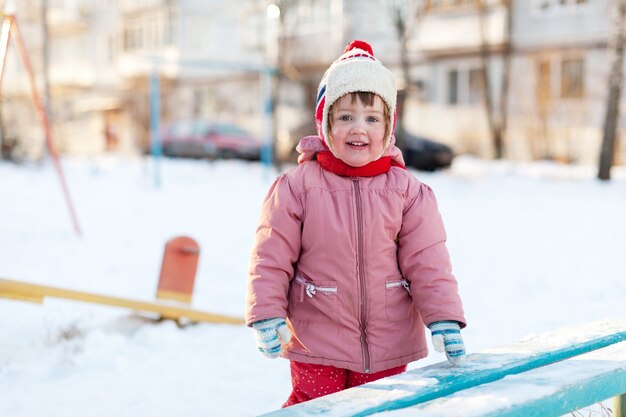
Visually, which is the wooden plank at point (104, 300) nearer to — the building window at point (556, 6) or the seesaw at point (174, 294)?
the seesaw at point (174, 294)

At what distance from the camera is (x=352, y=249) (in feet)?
7.86

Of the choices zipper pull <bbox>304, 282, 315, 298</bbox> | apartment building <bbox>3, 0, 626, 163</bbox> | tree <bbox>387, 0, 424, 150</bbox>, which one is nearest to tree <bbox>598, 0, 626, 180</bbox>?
tree <bbox>387, 0, 424, 150</bbox>

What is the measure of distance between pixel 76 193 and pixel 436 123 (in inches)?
539

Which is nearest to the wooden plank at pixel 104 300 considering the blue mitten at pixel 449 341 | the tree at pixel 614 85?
the blue mitten at pixel 449 341

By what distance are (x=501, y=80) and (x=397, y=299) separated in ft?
69.9

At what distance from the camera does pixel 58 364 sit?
399 centimetres

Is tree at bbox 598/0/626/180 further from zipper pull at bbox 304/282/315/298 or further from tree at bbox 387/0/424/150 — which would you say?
zipper pull at bbox 304/282/315/298

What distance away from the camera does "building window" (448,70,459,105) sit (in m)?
23.9

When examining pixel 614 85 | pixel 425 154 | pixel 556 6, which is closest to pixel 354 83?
pixel 614 85

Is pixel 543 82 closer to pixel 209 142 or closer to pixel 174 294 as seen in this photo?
pixel 209 142

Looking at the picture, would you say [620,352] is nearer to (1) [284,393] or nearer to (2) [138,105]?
(1) [284,393]

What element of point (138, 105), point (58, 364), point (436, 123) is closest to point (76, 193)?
point (58, 364)

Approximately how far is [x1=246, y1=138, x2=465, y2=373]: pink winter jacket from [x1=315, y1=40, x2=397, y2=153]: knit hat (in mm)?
178

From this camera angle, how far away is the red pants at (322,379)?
249 centimetres
